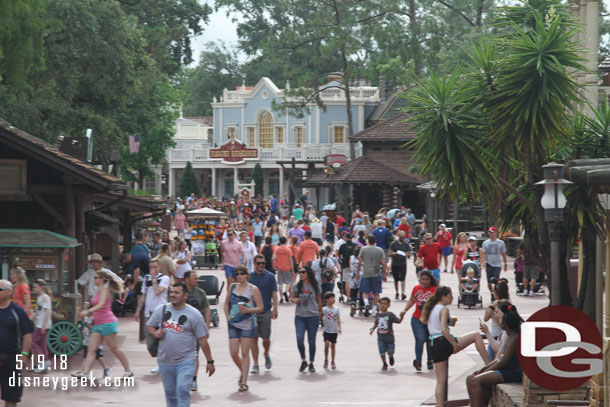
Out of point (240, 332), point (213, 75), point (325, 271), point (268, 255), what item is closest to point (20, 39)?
point (268, 255)

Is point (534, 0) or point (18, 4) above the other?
point (18, 4)

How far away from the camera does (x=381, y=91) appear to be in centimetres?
6838

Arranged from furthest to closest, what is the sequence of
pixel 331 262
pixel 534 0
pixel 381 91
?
pixel 381 91 → pixel 331 262 → pixel 534 0

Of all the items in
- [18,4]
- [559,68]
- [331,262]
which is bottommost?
[331,262]

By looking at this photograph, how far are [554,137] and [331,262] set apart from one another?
8369 millimetres

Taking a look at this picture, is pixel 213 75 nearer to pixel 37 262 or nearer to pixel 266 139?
pixel 266 139

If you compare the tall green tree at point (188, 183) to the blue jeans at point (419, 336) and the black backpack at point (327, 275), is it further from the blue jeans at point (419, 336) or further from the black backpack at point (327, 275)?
the blue jeans at point (419, 336)

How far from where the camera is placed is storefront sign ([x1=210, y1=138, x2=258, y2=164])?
2810 inches

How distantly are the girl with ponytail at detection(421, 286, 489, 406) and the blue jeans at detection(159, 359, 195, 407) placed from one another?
10.3 feet

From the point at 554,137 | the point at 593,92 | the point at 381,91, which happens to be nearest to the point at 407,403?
the point at 554,137

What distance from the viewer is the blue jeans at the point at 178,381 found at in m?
10.5

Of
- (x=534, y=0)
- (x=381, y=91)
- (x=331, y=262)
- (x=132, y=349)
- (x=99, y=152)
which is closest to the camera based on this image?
(x=534, y=0)

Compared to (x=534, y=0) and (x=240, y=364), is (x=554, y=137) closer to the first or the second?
(x=534, y=0)

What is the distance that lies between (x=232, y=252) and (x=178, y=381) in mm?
12527
